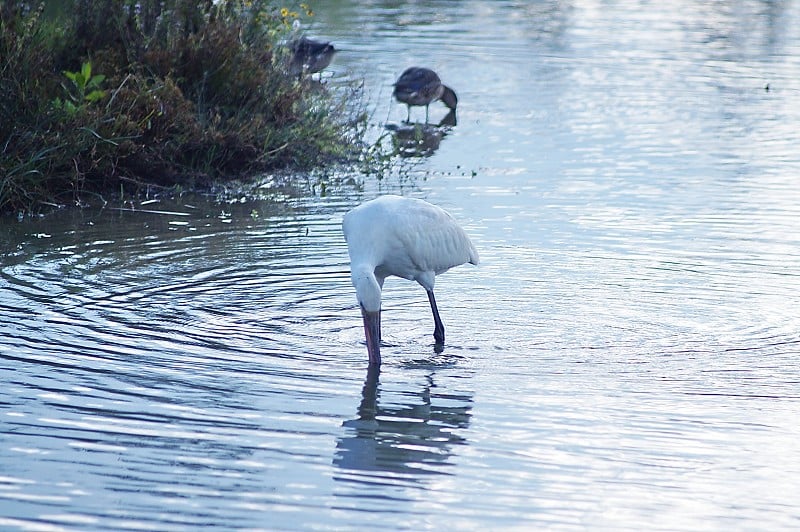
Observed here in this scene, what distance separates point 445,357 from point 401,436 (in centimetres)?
138

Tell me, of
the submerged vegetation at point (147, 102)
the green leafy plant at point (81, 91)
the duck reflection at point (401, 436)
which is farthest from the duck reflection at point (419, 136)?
the duck reflection at point (401, 436)

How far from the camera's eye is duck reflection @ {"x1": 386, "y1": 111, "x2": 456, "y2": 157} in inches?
574

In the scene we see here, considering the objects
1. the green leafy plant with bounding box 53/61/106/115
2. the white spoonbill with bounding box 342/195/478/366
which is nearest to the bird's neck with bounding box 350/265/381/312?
the white spoonbill with bounding box 342/195/478/366

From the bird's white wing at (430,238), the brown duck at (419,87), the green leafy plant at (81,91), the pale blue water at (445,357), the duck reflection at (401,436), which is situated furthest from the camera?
the brown duck at (419,87)

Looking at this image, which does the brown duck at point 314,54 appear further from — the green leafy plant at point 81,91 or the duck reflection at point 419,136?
the green leafy plant at point 81,91

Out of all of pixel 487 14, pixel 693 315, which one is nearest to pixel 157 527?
pixel 693 315

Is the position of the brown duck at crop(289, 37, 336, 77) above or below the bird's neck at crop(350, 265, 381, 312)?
above

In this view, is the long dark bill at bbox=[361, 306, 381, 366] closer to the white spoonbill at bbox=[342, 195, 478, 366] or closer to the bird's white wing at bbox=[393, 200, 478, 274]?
the white spoonbill at bbox=[342, 195, 478, 366]

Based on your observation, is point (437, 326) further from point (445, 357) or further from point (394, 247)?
point (394, 247)

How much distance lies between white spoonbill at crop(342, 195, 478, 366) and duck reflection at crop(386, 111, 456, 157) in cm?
587

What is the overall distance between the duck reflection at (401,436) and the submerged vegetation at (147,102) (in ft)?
17.5

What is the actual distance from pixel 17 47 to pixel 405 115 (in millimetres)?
6553

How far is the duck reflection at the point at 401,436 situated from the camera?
586cm

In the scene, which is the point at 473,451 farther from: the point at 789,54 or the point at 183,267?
the point at 789,54
